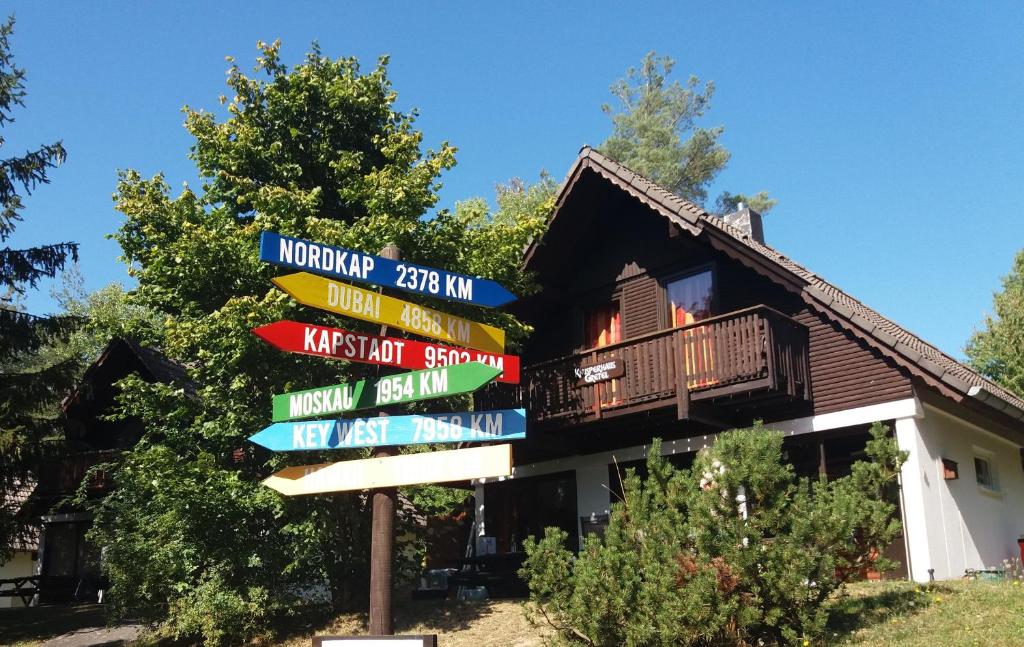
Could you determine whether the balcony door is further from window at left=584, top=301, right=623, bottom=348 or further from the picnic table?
the picnic table

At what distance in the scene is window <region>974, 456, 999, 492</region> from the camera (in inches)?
677

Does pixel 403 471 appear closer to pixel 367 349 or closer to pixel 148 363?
pixel 367 349

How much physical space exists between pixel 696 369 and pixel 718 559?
676cm

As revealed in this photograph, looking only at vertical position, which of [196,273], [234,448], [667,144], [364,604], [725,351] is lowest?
[364,604]

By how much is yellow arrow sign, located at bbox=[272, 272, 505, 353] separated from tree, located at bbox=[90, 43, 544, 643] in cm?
504

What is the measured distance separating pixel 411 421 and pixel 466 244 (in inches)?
305

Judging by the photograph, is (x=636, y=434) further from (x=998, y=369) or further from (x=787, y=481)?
(x=998, y=369)

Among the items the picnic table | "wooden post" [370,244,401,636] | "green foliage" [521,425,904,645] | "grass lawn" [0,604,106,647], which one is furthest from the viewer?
the picnic table

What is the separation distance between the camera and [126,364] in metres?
26.4

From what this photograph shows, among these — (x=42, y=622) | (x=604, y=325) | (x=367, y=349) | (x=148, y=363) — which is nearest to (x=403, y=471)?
(x=367, y=349)

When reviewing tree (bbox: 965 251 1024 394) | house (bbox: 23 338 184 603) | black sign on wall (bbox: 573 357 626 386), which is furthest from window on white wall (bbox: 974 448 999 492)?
house (bbox: 23 338 184 603)

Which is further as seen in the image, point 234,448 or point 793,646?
point 234,448

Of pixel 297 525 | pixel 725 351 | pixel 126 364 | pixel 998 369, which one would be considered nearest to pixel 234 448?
pixel 297 525

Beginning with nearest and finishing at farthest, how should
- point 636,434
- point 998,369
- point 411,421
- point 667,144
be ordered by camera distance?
point 411,421
point 636,434
point 998,369
point 667,144
